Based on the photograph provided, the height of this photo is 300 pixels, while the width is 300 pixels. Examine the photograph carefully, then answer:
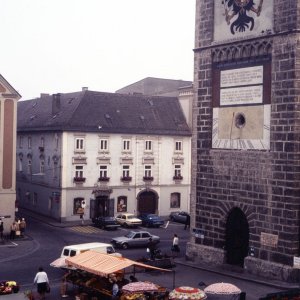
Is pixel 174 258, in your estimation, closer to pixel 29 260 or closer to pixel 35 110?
pixel 29 260

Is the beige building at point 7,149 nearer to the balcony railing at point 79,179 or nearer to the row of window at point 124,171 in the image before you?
the balcony railing at point 79,179

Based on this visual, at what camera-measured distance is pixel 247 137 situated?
32250 mm

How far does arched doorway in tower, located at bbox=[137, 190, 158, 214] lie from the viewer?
197 feet

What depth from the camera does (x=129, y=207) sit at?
194 feet

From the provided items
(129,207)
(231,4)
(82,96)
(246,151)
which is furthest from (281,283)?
(82,96)

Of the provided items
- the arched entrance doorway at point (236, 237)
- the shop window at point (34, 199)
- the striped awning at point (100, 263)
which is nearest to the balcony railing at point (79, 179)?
the shop window at point (34, 199)

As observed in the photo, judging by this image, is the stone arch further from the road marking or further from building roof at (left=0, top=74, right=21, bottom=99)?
building roof at (left=0, top=74, right=21, bottom=99)

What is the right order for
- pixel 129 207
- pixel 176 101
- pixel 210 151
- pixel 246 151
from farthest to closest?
pixel 176 101
pixel 129 207
pixel 210 151
pixel 246 151

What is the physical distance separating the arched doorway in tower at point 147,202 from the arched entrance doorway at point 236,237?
88.8 feet

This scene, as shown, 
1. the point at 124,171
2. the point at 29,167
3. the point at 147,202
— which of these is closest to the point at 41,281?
the point at 124,171

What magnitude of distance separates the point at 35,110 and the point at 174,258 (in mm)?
37074

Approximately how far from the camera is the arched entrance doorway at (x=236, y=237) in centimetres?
3253

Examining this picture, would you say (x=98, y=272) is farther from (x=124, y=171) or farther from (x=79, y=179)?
(x=124, y=171)

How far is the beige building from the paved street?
2994mm
